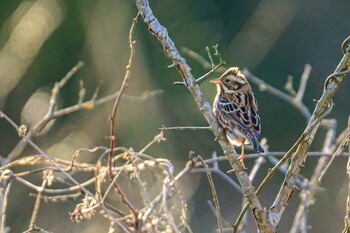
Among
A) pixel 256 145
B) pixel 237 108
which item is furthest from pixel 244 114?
pixel 256 145

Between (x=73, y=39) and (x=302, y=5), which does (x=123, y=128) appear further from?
(x=302, y=5)

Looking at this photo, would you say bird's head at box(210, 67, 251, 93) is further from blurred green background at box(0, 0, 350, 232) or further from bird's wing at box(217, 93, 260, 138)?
blurred green background at box(0, 0, 350, 232)

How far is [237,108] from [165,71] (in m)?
9.60

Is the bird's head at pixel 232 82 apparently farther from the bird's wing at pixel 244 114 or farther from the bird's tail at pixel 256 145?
the bird's tail at pixel 256 145

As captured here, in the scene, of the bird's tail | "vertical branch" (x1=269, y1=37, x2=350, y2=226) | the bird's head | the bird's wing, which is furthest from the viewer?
the bird's head

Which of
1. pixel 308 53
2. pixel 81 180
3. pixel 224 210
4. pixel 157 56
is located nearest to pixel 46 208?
pixel 81 180

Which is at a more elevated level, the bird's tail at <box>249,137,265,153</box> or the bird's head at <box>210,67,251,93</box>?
the bird's head at <box>210,67,251,93</box>

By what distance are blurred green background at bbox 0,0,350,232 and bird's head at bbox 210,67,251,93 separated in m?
5.45

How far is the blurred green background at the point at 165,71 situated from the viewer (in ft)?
37.4

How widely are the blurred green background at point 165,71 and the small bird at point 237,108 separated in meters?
5.44

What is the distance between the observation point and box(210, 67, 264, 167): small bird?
13.2ft

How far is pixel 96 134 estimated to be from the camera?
456 inches

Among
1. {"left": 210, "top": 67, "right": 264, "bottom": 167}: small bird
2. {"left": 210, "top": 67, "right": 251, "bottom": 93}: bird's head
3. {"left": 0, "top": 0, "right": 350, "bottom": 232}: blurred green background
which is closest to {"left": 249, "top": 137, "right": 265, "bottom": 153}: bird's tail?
{"left": 210, "top": 67, "right": 264, "bottom": 167}: small bird

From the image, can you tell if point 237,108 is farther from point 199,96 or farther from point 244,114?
point 199,96
